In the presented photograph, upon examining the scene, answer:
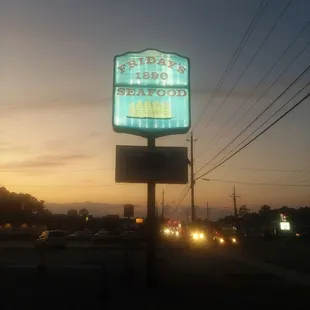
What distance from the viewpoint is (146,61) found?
1942 centimetres

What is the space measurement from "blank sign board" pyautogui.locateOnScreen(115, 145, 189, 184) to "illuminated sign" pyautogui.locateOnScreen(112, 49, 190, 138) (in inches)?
36.2

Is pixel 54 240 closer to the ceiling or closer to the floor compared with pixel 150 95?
closer to the floor

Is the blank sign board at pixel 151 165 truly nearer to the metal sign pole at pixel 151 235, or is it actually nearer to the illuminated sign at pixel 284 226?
the metal sign pole at pixel 151 235

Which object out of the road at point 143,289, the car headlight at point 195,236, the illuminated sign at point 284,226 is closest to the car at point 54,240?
Answer: the road at point 143,289

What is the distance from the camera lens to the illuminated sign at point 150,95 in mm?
18922

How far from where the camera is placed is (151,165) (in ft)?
59.2

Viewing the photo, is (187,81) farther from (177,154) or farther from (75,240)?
(75,240)

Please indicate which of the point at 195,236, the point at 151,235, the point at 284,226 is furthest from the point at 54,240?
the point at 284,226

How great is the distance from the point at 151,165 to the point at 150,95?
2.81 metres

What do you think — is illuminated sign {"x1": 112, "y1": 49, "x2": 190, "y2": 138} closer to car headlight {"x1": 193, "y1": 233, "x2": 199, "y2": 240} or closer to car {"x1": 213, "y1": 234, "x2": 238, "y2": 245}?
car {"x1": 213, "y1": 234, "x2": 238, "y2": 245}

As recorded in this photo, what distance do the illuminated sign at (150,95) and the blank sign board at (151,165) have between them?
921 mm

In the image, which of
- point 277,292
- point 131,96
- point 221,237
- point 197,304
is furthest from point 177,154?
point 221,237

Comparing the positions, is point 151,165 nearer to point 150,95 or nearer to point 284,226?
A: point 150,95

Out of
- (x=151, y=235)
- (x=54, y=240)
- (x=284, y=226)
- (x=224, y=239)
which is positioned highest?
(x=284, y=226)
